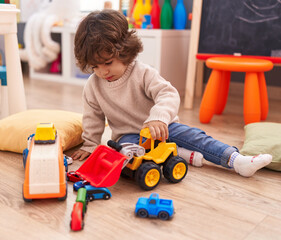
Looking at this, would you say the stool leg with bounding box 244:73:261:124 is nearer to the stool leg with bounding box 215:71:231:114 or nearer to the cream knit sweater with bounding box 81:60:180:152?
the stool leg with bounding box 215:71:231:114

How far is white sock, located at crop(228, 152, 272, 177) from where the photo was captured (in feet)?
3.42

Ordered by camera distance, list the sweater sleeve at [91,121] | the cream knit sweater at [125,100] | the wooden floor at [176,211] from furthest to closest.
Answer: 1. the sweater sleeve at [91,121]
2. the cream knit sweater at [125,100]
3. the wooden floor at [176,211]

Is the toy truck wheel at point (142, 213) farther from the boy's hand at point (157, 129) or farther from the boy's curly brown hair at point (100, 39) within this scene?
the boy's curly brown hair at point (100, 39)

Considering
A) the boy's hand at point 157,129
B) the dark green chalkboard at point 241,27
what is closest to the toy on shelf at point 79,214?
the boy's hand at point 157,129

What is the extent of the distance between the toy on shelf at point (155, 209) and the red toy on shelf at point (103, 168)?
0.12m

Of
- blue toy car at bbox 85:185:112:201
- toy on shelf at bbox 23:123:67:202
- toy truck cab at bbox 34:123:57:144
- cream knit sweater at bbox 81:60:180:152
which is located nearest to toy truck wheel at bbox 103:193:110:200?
blue toy car at bbox 85:185:112:201

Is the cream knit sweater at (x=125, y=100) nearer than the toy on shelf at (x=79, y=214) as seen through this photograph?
No

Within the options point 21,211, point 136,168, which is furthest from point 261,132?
point 21,211

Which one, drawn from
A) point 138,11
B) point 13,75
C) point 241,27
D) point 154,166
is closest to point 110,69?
point 154,166

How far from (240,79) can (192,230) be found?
1894 millimetres

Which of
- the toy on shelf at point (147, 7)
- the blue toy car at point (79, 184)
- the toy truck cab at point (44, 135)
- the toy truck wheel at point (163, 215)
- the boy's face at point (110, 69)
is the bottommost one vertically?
the blue toy car at point (79, 184)

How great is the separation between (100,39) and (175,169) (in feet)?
1.45

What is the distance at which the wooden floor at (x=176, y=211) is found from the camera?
0.76 metres

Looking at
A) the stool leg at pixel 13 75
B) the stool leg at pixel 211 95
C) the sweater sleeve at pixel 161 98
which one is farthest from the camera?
the stool leg at pixel 211 95
